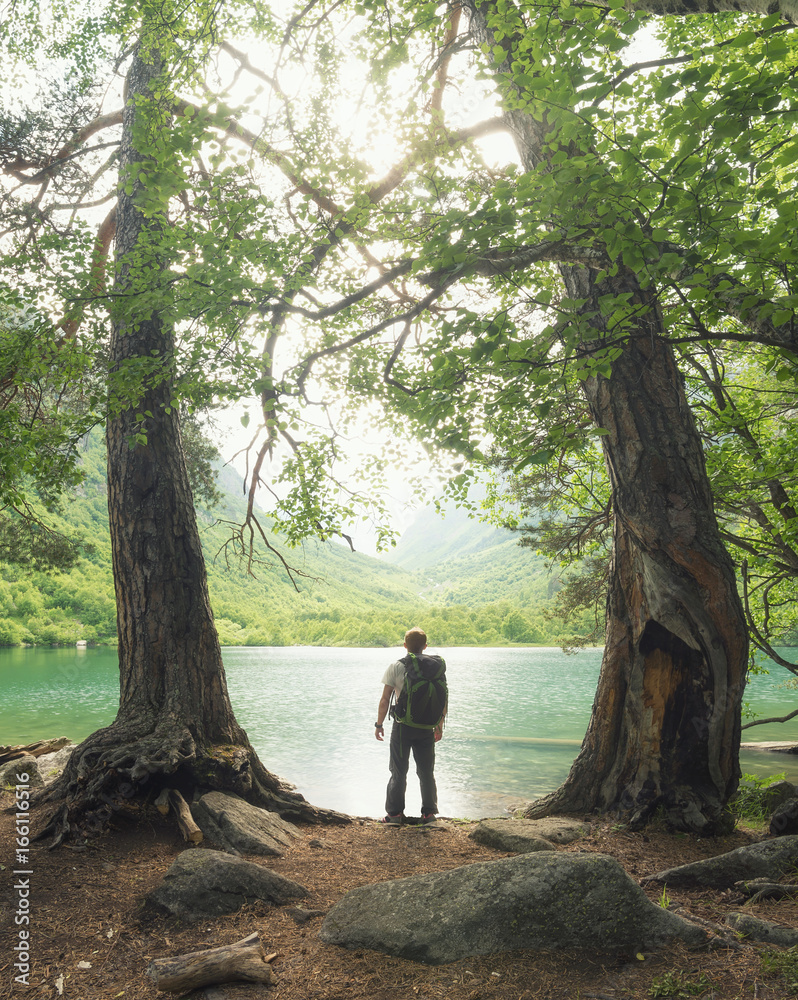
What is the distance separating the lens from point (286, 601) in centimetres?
8512

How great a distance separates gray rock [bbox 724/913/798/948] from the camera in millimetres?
2432

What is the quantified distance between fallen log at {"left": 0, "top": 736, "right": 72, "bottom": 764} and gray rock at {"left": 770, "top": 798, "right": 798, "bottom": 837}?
7.84 metres

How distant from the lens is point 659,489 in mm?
4457

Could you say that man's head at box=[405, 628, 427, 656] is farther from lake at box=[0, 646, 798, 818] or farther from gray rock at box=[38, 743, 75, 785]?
lake at box=[0, 646, 798, 818]

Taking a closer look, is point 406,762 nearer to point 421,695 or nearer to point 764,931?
point 421,695

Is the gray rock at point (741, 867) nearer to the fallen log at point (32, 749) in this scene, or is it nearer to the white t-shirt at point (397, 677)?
the white t-shirt at point (397, 677)

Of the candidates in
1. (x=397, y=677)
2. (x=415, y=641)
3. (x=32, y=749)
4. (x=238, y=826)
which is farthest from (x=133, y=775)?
(x=32, y=749)

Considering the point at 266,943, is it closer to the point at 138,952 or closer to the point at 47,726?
the point at 138,952

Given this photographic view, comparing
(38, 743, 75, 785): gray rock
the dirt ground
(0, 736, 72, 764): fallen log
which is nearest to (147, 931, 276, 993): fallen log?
the dirt ground

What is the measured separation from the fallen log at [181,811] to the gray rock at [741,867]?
10.1 ft

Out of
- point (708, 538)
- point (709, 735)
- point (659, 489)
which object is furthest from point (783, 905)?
point (659, 489)

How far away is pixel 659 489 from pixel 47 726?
18.1 meters

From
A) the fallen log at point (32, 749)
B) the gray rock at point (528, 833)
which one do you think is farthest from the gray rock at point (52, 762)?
the gray rock at point (528, 833)

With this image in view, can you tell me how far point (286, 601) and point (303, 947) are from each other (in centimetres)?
8506
